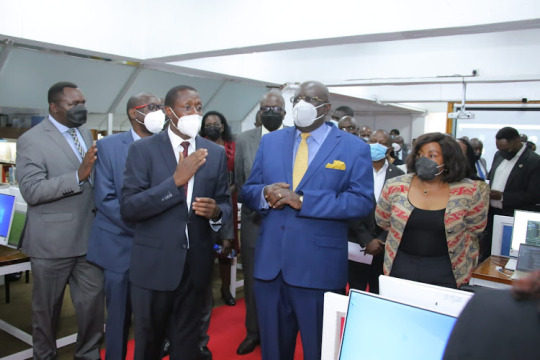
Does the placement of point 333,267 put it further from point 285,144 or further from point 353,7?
point 353,7

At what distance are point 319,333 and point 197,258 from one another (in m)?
0.70

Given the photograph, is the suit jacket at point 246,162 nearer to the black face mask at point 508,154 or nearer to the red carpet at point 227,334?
the red carpet at point 227,334

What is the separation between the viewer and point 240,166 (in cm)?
347

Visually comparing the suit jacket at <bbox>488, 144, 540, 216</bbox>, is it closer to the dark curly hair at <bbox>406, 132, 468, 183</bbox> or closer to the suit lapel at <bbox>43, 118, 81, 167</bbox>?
the dark curly hair at <bbox>406, 132, 468, 183</bbox>

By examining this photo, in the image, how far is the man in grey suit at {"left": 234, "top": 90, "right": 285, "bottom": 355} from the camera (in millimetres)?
3404

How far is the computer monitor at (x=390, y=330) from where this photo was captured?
1.20 metres

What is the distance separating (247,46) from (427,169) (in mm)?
3045

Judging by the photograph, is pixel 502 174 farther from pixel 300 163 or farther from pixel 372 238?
pixel 300 163

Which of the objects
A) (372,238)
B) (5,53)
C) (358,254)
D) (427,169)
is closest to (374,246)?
(372,238)

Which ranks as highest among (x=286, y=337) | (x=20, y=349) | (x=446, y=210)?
(x=446, y=210)

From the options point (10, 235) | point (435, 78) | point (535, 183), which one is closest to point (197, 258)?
point (10, 235)

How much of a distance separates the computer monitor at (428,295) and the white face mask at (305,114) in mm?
1096

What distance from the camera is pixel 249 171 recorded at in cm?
340

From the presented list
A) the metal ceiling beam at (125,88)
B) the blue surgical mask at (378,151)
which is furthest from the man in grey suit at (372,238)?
the metal ceiling beam at (125,88)
